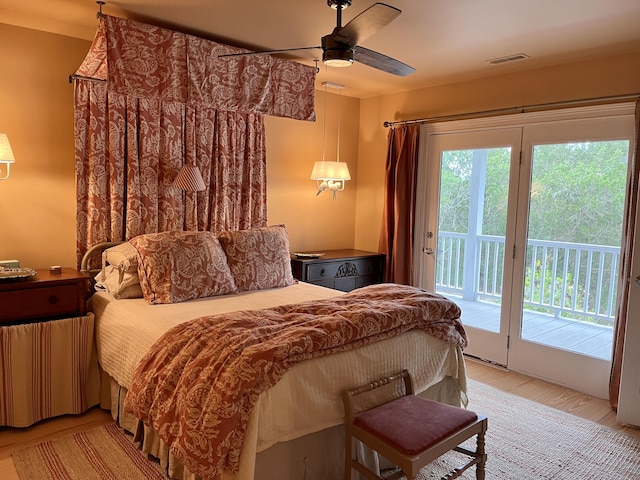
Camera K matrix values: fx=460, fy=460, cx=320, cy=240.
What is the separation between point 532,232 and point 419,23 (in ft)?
6.43

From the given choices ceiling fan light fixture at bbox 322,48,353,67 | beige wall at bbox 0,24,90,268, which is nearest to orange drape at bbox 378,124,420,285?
ceiling fan light fixture at bbox 322,48,353,67

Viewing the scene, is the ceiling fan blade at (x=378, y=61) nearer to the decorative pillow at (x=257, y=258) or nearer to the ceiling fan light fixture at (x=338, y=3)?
the ceiling fan light fixture at (x=338, y=3)

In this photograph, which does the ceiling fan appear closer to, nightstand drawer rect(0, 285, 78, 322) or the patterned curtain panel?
the patterned curtain panel

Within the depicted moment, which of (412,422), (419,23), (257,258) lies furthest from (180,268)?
(419,23)

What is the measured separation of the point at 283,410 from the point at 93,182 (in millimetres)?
2270

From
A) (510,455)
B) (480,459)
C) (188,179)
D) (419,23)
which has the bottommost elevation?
(510,455)

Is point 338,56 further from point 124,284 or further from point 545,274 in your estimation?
point 545,274

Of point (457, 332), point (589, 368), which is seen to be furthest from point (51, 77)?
point (589, 368)

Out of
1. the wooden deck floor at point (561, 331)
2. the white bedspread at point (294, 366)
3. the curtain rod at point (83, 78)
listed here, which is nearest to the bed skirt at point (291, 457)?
the white bedspread at point (294, 366)

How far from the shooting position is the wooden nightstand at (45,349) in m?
2.65

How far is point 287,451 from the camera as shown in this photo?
6.66 ft

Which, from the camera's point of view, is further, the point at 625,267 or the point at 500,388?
the point at 500,388

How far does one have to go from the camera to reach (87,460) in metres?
2.40

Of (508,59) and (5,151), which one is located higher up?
(508,59)
